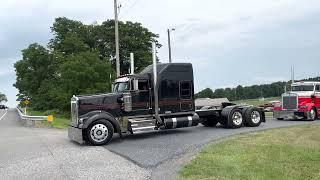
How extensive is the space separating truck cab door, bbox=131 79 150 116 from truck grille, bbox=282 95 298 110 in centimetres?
1192

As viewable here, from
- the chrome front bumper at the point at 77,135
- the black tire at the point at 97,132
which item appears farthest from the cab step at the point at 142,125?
the chrome front bumper at the point at 77,135

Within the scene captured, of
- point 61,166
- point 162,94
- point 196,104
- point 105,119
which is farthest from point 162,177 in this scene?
point 196,104

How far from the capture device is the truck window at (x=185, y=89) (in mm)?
20469

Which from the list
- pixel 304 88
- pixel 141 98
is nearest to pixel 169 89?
pixel 141 98

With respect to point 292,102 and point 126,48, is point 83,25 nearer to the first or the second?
point 126,48

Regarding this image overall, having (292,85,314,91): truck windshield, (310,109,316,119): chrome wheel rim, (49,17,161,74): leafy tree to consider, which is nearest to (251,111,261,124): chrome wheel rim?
(310,109,316,119): chrome wheel rim

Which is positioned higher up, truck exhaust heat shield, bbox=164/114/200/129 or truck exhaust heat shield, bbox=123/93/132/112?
truck exhaust heat shield, bbox=123/93/132/112

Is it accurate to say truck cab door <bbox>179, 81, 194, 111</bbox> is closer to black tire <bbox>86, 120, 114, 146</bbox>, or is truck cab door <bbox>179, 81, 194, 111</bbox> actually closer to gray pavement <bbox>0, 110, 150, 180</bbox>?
black tire <bbox>86, 120, 114, 146</bbox>

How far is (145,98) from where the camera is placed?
19797 millimetres

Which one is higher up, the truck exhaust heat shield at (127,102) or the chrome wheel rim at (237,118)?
the truck exhaust heat shield at (127,102)

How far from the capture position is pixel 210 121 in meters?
23.3

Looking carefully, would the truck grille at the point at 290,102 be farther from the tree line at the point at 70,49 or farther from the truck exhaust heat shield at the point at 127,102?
the tree line at the point at 70,49

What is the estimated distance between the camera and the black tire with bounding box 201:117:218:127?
2303cm

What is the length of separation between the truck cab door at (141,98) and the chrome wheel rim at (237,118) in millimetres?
4413
